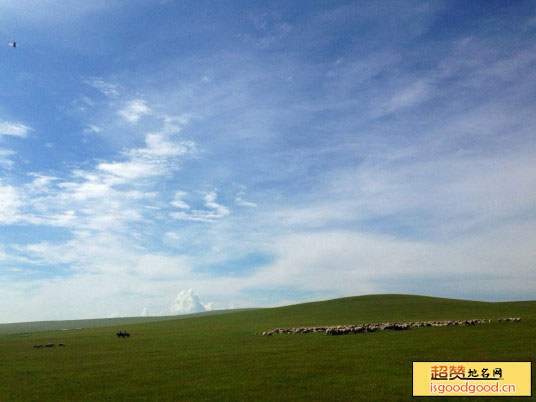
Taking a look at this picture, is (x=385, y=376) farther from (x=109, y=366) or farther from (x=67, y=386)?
(x=109, y=366)

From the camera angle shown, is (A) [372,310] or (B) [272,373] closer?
(B) [272,373]

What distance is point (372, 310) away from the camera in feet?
244

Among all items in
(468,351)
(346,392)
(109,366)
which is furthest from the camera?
(109,366)

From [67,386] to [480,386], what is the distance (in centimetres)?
1898

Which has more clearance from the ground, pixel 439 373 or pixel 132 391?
pixel 439 373

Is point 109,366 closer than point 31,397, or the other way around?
point 31,397

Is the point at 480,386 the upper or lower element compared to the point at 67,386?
upper

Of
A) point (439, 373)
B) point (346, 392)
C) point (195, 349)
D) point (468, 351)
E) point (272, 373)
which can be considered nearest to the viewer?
point (346, 392)

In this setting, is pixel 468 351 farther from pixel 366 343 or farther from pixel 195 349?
pixel 195 349

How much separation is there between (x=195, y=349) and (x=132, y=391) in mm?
14350

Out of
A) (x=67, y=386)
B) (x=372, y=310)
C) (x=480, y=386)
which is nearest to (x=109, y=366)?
(x=67, y=386)

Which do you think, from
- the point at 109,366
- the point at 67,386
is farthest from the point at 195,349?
the point at 67,386

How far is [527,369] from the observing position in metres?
18.1

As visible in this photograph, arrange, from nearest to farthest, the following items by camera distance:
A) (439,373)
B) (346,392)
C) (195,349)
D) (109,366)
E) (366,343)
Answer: (346,392) < (439,373) < (109,366) < (366,343) < (195,349)
